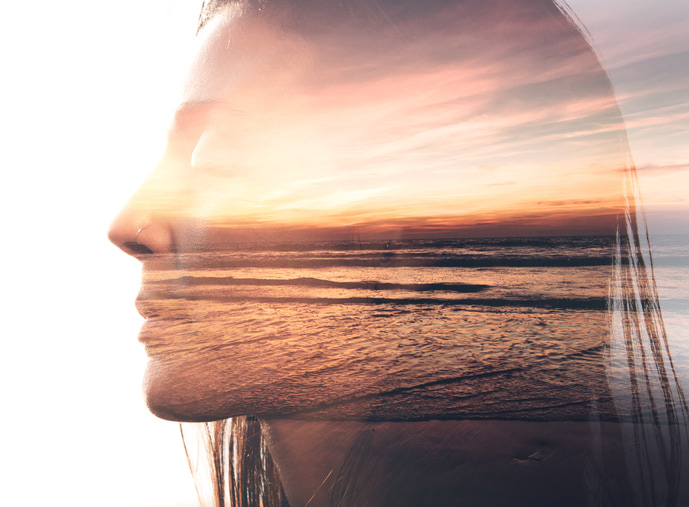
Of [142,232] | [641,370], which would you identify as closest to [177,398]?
[142,232]

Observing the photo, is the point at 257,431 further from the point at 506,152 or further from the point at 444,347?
the point at 506,152

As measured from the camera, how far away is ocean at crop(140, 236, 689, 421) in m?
0.31

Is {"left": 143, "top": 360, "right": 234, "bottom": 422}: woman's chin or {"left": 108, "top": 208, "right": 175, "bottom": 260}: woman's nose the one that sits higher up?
{"left": 108, "top": 208, "right": 175, "bottom": 260}: woman's nose

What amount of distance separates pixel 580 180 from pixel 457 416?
19 cm

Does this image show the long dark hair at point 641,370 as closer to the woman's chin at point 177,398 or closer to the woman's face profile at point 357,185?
the woman's face profile at point 357,185

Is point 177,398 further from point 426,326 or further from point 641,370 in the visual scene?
point 641,370

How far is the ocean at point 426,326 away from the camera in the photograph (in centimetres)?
31

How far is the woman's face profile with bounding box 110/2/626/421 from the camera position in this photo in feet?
1.02

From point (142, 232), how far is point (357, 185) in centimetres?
20

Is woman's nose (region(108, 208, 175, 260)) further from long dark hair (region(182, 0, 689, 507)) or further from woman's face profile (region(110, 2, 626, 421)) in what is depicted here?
long dark hair (region(182, 0, 689, 507))

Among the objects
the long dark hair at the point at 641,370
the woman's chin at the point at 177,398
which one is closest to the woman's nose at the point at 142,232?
the woman's chin at the point at 177,398

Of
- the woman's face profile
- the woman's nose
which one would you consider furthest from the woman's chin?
the woman's nose

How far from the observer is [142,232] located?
1.27 ft

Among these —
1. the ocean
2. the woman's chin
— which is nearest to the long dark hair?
the ocean
